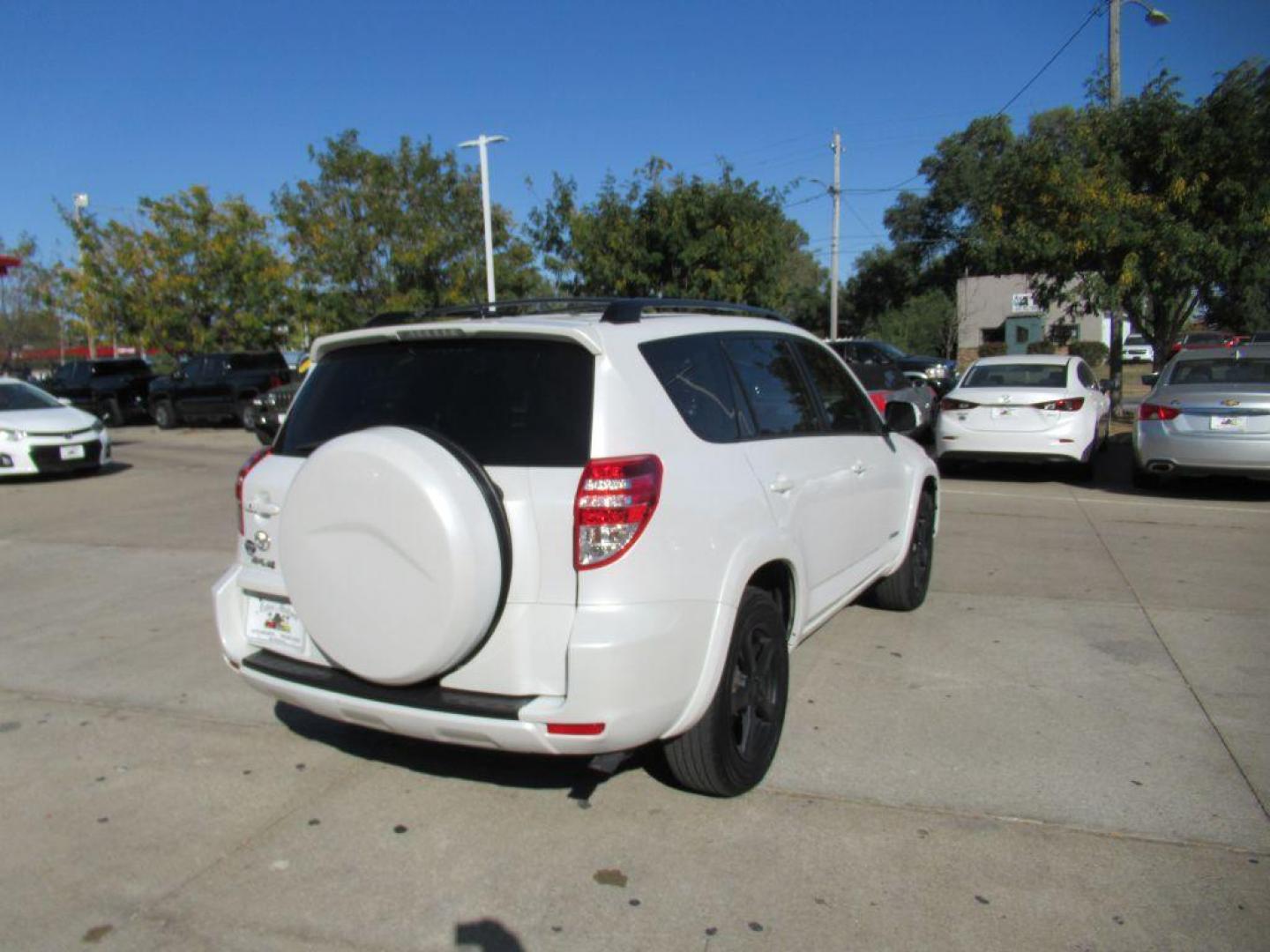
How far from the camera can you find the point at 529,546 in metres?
3.12

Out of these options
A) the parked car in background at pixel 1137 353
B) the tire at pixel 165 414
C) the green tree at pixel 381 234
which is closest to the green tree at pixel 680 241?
the green tree at pixel 381 234

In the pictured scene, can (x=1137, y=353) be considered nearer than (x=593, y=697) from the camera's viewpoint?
No

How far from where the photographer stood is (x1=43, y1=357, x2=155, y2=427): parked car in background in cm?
2620

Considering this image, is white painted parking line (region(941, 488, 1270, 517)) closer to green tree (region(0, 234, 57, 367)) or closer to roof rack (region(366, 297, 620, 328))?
roof rack (region(366, 297, 620, 328))

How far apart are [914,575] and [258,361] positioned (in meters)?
20.4

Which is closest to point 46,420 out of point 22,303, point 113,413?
point 113,413

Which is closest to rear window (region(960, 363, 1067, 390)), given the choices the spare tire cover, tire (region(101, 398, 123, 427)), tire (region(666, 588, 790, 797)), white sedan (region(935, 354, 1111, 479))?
white sedan (region(935, 354, 1111, 479))

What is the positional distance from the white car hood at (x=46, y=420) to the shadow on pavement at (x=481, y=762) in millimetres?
11148

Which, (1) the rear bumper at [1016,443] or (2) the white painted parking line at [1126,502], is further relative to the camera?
(1) the rear bumper at [1016,443]

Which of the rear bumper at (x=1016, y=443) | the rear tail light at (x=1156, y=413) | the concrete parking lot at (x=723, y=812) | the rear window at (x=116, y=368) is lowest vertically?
the concrete parking lot at (x=723, y=812)

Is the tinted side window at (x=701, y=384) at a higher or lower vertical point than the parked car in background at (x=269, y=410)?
higher

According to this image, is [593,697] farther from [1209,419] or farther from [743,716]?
[1209,419]

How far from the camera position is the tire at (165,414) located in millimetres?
24047

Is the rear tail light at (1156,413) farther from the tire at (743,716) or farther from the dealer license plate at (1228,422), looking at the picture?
the tire at (743,716)
